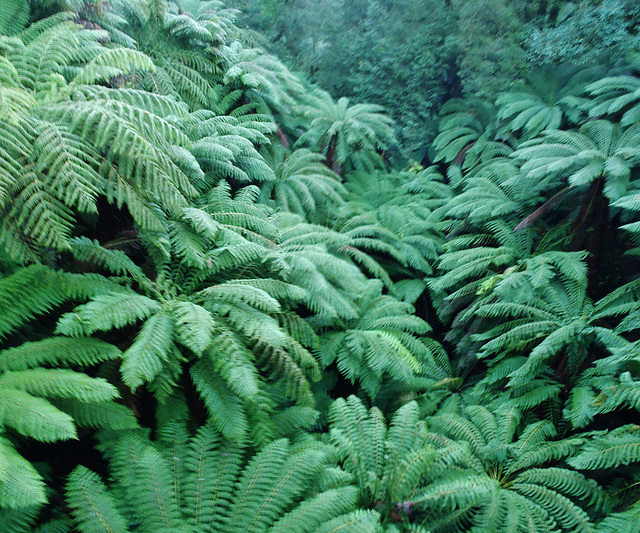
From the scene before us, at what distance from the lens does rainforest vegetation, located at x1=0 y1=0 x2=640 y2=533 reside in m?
2.07

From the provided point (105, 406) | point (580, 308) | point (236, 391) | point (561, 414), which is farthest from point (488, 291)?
point (105, 406)

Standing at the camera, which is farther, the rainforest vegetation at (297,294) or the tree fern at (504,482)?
the tree fern at (504,482)

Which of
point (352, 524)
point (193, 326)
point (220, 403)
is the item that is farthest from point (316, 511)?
point (193, 326)

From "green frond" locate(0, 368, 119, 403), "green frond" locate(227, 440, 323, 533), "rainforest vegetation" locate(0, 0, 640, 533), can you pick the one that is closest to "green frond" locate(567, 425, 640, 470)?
"rainforest vegetation" locate(0, 0, 640, 533)

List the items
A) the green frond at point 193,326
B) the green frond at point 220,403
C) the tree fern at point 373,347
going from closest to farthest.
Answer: the green frond at point 193,326 < the green frond at point 220,403 < the tree fern at point 373,347

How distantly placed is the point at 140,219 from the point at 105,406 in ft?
3.84

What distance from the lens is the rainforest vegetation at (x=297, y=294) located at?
2070mm

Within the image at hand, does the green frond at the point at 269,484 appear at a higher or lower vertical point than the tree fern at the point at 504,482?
higher

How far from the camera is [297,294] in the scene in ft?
9.80

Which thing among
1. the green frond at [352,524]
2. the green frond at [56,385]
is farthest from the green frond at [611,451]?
the green frond at [56,385]

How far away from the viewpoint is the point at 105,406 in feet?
6.62

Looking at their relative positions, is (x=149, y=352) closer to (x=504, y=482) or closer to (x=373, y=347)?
(x=373, y=347)

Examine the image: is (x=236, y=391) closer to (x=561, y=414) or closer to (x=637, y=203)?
(x=561, y=414)

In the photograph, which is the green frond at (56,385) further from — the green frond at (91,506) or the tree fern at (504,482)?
the tree fern at (504,482)
